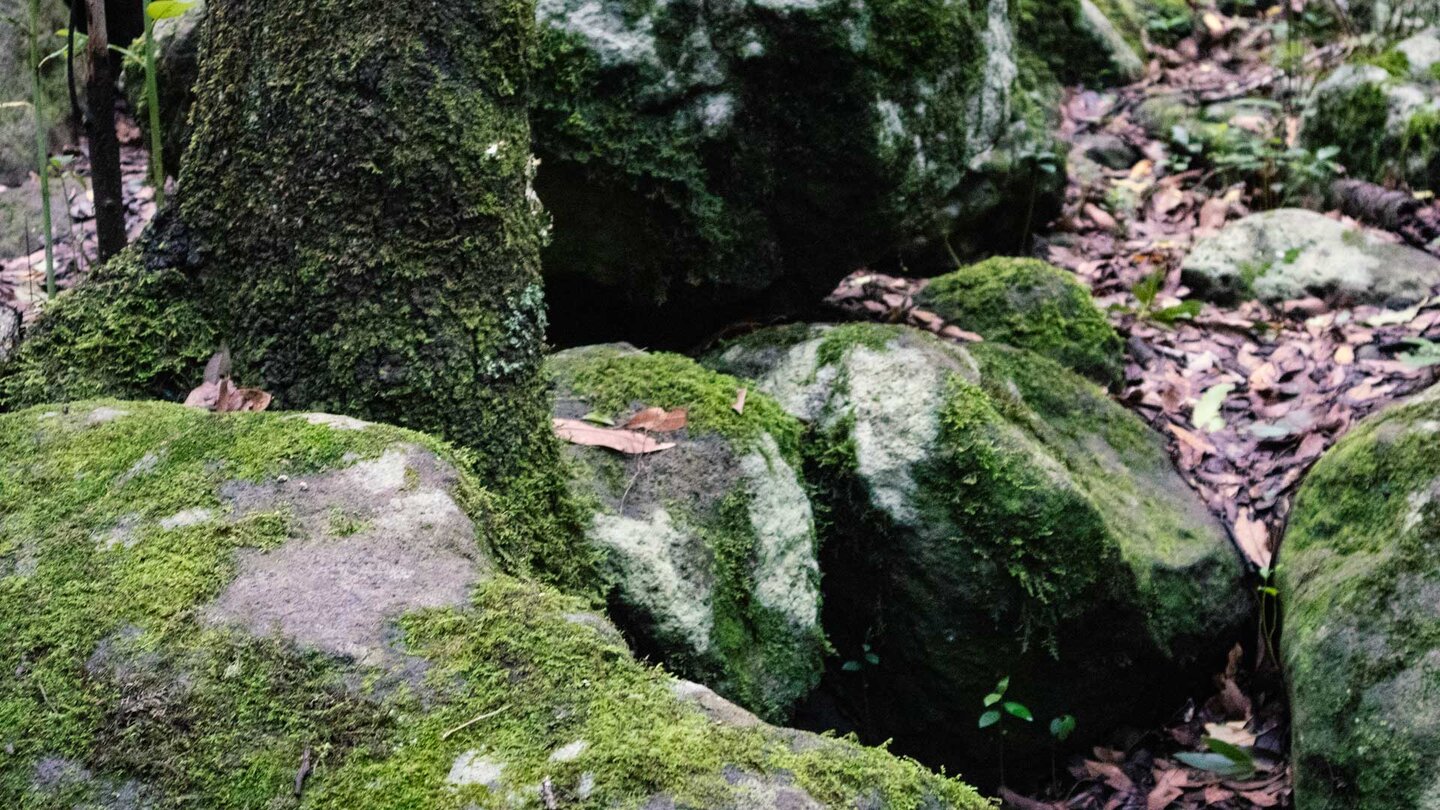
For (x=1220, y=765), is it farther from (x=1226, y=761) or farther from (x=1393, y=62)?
(x=1393, y=62)

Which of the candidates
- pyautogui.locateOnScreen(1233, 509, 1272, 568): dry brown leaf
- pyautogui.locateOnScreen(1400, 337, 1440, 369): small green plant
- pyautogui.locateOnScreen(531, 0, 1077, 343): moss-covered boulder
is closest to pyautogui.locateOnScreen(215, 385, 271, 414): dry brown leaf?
pyautogui.locateOnScreen(531, 0, 1077, 343): moss-covered boulder

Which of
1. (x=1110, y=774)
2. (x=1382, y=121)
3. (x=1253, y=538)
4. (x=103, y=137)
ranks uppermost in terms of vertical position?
(x=103, y=137)

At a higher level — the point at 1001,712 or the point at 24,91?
the point at 24,91

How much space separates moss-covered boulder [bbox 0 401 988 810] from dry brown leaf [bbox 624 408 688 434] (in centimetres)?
109

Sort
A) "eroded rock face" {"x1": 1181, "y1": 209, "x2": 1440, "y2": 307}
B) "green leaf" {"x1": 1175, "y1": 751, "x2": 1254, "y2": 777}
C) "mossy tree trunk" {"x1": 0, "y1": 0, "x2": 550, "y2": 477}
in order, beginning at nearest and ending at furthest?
"mossy tree trunk" {"x1": 0, "y1": 0, "x2": 550, "y2": 477}
"green leaf" {"x1": 1175, "y1": 751, "x2": 1254, "y2": 777}
"eroded rock face" {"x1": 1181, "y1": 209, "x2": 1440, "y2": 307}

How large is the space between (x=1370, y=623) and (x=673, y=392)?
6.61 feet

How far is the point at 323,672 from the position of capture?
5.49ft

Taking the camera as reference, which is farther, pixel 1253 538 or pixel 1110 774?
pixel 1253 538

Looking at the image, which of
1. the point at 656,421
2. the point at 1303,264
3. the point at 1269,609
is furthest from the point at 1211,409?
the point at 656,421

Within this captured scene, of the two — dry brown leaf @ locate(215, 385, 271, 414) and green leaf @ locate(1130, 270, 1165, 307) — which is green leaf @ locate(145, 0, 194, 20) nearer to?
dry brown leaf @ locate(215, 385, 271, 414)

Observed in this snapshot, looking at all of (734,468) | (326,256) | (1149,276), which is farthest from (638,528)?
(1149,276)

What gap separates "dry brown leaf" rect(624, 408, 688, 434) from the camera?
3127 millimetres

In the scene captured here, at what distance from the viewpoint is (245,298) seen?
8.10 ft

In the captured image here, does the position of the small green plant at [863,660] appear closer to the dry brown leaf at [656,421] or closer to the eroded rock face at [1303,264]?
the dry brown leaf at [656,421]
